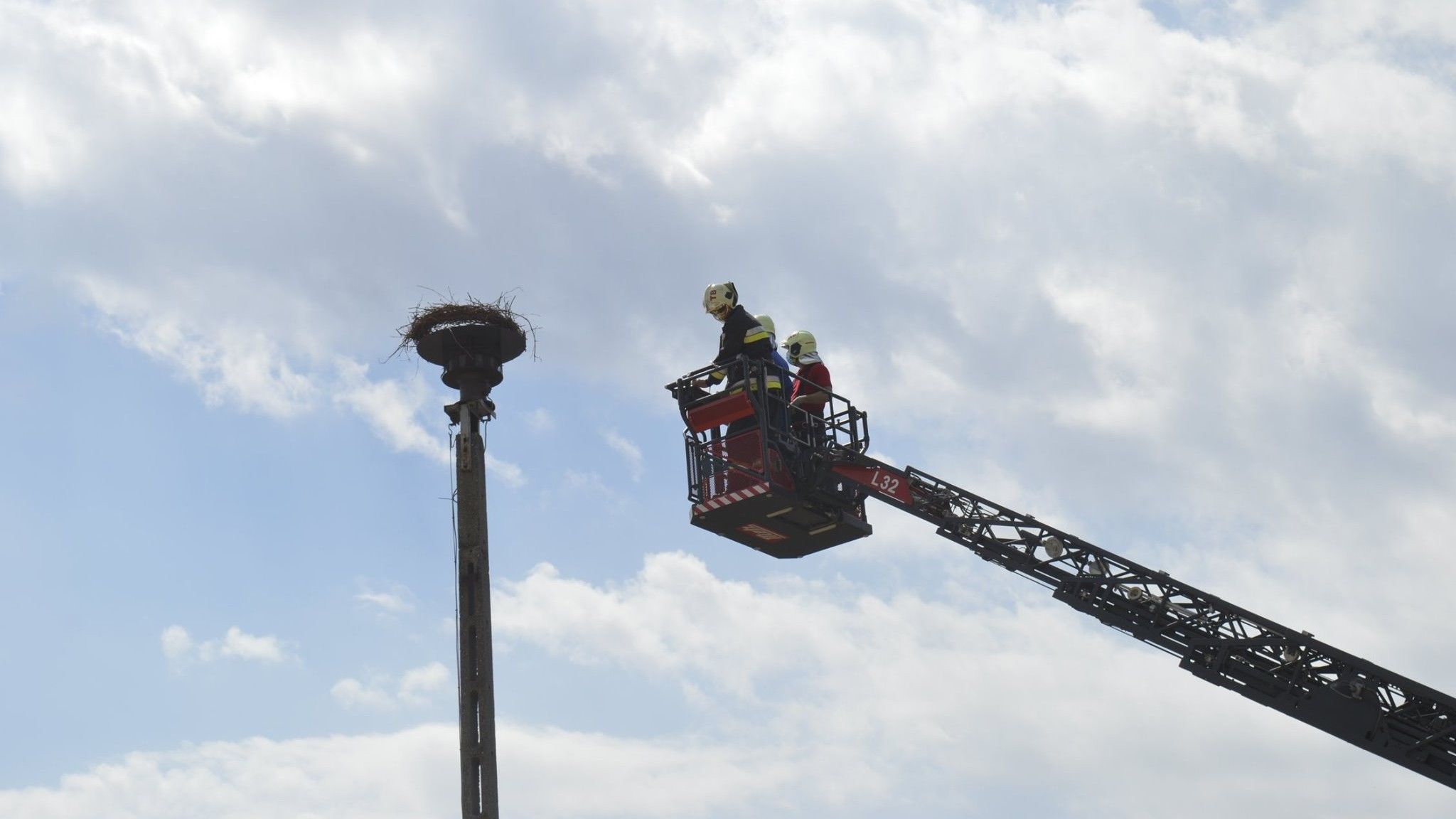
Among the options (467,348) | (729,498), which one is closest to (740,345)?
(729,498)

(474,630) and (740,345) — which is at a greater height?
(740,345)

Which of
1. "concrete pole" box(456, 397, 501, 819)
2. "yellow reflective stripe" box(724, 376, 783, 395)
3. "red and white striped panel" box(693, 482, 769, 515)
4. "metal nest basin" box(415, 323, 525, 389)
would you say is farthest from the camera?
"yellow reflective stripe" box(724, 376, 783, 395)

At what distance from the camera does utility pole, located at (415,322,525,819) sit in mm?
17906

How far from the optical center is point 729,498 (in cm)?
2086

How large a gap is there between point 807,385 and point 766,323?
985mm

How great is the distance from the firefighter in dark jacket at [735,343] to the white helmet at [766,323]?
4cm

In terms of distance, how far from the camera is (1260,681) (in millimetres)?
20078

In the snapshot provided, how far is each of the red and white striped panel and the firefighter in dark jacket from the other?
34.6 inches

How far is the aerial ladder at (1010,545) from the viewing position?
64.5 feet

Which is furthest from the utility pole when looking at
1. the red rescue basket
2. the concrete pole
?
the red rescue basket

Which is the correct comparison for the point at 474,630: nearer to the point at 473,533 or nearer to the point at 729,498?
the point at 473,533

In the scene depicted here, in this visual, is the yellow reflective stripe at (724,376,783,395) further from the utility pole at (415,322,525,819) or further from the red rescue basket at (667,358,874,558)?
the utility pole at (415,322,525,819)

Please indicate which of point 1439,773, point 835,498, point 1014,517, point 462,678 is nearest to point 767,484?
point 835,498

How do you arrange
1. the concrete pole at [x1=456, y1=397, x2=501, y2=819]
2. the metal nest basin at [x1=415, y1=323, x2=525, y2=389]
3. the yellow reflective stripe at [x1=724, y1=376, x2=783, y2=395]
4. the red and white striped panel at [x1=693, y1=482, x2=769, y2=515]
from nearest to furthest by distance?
the concrete pole at [x1=456, y1=397, x2=501, y2=819]
the metal nest basin at [x1=415, y1=323, x2=525, y2=389]
the red and white striped panel at [x1=693, y1=482, x2=769, y2=515]
the yellow reflective stripe at [x1=724, y1=376, x2=783, y2=395]
